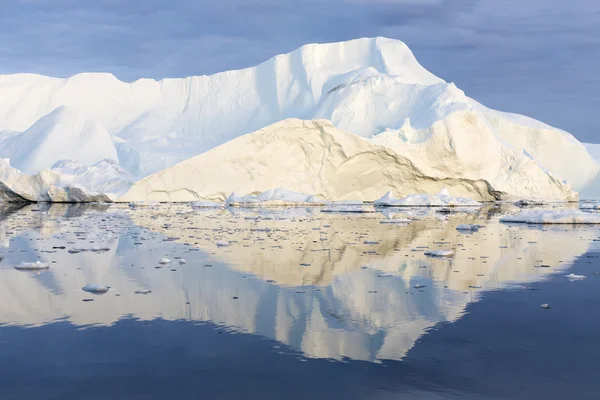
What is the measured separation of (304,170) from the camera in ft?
91.9

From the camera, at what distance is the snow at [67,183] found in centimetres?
2594

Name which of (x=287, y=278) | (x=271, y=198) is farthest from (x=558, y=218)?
(x=271, y=198)

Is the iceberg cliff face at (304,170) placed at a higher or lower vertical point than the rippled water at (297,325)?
higher

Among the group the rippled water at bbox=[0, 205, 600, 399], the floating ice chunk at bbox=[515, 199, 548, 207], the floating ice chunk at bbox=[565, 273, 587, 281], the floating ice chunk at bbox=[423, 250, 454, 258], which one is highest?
the floating ice chunk at bbox=[515, 199, 548, 207]

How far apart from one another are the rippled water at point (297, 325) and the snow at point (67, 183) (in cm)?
1774

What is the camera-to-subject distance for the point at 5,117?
135 ft

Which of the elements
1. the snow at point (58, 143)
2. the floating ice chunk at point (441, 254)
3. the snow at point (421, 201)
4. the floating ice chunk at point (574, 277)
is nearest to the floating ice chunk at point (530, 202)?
the snow at point (421, 201)

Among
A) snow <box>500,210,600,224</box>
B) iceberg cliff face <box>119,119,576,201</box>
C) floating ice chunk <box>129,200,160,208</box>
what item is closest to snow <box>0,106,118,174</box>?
floating ice chunk <box>129,200,160,208</box>

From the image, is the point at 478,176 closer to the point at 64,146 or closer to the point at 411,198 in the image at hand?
the point at 411,198

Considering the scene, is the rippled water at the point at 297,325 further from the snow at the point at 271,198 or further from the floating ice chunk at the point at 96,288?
the snow at the point at 271,198

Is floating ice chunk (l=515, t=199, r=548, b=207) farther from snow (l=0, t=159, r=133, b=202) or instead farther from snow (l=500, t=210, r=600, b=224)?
snow (l=0, t=159, r=133, b=202)

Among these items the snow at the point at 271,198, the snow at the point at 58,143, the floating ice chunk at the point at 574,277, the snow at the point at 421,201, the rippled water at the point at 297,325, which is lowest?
the rippled water at the point at 297,325

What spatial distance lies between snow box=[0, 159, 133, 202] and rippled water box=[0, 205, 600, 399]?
17744mm

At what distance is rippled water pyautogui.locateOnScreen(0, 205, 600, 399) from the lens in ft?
10.9
